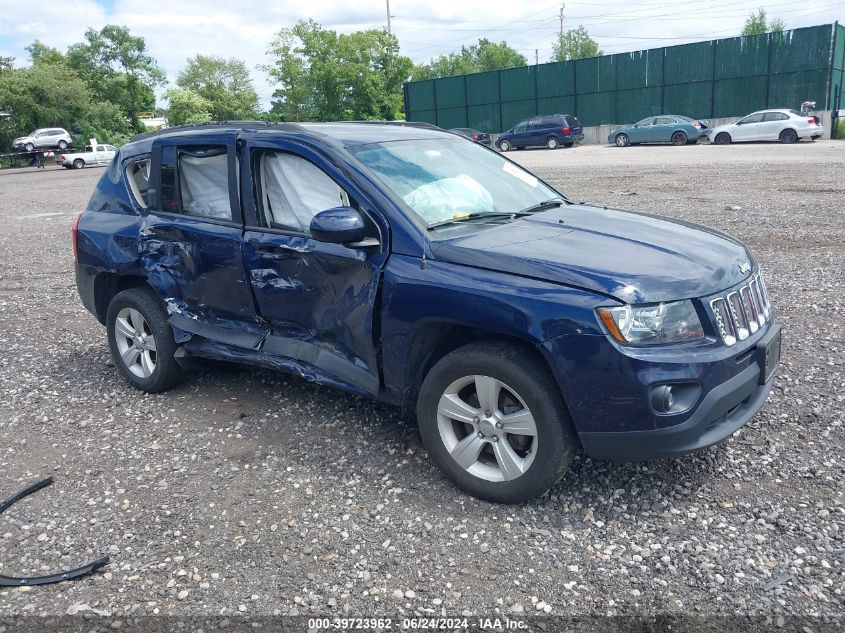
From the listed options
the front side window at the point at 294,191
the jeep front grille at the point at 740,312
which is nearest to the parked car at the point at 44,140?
the front side window at the point at 294,191

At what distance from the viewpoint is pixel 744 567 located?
10.2 feet

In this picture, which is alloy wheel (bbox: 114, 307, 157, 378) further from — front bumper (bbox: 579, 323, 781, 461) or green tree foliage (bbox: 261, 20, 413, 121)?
green tree foliage (bbox: 261, 20, 413, 121)

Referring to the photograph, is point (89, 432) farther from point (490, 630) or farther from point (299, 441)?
point (490, 630)

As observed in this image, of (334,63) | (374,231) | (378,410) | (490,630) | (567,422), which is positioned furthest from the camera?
(334,63)

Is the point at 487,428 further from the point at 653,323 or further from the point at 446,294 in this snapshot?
the point at 653,323

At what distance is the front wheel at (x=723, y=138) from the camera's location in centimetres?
3131

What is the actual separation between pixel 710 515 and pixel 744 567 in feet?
1.35

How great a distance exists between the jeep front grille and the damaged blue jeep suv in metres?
0.01

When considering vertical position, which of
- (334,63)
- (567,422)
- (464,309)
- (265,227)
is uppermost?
(334,63)

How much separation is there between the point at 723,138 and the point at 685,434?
31624 millimetres

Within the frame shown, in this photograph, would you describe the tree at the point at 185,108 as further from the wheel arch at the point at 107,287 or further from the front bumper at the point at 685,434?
the front bumper at the point at 685,434

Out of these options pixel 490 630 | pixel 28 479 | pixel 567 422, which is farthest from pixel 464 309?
pixel 28 479

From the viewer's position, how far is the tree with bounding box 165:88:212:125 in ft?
229

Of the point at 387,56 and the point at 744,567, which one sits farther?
the point at 387,56
